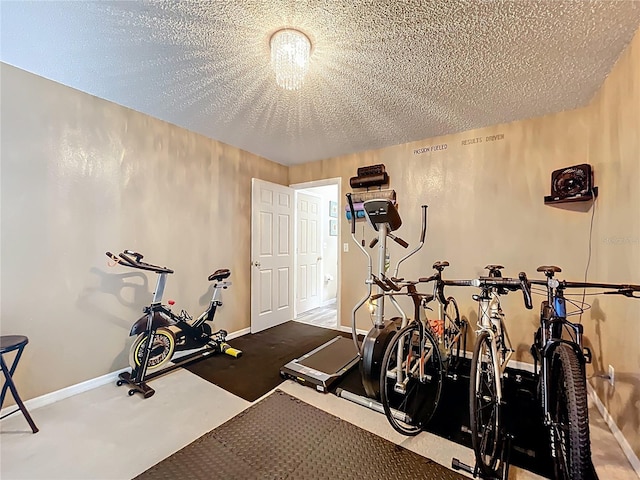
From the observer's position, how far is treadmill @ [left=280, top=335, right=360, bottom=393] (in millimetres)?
2408

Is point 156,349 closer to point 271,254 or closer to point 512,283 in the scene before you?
point 271,254

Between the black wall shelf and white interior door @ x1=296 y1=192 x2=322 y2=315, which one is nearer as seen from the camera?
the black wall shelf

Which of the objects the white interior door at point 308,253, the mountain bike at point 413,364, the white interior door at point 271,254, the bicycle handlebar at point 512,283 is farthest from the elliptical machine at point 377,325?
→ the white interior door at point 308,253

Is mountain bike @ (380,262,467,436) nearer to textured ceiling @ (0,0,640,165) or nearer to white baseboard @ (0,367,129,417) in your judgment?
textured ceiling @ (0,0,640,165)

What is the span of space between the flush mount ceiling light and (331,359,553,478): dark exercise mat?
8.20ft

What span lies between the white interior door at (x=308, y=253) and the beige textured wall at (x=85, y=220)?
5.89 ft

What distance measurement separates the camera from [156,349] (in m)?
2.53

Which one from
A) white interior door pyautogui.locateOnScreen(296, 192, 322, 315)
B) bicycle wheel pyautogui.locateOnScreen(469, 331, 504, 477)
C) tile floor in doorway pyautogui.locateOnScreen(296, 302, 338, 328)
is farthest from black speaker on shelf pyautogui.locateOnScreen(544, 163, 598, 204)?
white interior door pyautogui.locateOnScreen(296, 192, 322, 315)

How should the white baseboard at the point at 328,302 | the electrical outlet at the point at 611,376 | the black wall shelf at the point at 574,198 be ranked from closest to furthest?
the electrical outlet at the point at 611,376
the black wall shelf at the point at 574,198
the white baseboard at the point at 328,302

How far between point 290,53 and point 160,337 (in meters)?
2.60

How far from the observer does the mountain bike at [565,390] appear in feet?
3.82

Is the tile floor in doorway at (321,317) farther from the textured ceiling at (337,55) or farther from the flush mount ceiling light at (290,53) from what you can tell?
→ the flush mount ceiling light at (290,53)

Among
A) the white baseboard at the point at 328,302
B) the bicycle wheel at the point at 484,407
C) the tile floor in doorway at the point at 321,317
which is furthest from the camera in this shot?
the white baseboard at the point at 328,302

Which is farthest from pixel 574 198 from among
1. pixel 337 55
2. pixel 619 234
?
pixel 337 55
